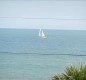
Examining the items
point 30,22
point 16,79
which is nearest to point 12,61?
point 30,22

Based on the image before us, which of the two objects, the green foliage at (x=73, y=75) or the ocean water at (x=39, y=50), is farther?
the ocean water at (x=39, y=50)

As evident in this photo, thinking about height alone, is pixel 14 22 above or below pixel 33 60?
above

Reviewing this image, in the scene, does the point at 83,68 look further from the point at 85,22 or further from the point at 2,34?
the point at 2,34

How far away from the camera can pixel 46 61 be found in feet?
55.0

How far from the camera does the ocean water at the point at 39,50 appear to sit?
1527 centimetres

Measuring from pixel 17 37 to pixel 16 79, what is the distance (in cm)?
2382

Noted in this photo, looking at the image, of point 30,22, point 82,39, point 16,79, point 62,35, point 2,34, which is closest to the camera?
point 16,79

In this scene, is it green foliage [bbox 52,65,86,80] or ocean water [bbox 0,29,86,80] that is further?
ocean water [bbox 0,29,86,80]

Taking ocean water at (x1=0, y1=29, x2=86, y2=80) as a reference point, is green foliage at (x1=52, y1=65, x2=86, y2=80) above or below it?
below

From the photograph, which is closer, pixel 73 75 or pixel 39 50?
pixel 73 75

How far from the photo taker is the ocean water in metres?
15.3

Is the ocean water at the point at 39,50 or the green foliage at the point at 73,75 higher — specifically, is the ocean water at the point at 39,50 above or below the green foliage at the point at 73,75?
above

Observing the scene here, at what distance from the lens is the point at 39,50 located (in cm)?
2309

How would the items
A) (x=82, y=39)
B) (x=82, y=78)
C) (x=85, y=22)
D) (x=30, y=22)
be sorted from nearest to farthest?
(x=82, y=78)
(x=85, y=22)
(x=30, y=22)
(x=82, y=39)
